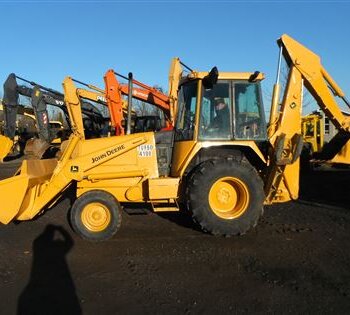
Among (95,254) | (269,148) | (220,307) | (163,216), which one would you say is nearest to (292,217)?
(269,148)

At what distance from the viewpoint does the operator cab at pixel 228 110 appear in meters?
7.80

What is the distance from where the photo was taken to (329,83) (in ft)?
28.6

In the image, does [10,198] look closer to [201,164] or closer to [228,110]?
[201,164]

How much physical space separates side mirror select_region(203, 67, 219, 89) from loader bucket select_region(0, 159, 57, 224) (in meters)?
3.15

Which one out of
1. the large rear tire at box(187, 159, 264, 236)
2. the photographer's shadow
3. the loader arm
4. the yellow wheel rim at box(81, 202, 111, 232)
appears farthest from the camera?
the loader arm

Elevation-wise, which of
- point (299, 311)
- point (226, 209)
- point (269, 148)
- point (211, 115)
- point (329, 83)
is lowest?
point (299, 311)

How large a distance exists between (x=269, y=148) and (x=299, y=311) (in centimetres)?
377

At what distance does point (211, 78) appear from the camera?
7.46m

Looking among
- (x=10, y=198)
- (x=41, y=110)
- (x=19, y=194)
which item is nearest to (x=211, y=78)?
(x=19, y=194)

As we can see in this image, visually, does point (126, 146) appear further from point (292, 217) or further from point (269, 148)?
point (292, 217)

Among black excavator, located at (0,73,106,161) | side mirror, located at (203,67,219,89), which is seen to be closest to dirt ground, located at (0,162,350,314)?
side mirror, located at (203,67,219,89)

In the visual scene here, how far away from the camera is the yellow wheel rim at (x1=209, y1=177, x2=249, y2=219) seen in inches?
301

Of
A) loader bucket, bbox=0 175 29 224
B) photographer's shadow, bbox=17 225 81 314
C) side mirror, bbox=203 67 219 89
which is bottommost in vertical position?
photographer's shadow, bbox=17 225 81 314

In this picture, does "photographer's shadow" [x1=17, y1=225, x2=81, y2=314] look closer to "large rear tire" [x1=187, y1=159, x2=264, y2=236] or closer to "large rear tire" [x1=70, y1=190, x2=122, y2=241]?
"large rear tire" [x1=70, y1=190, x2=122, y2=241]
